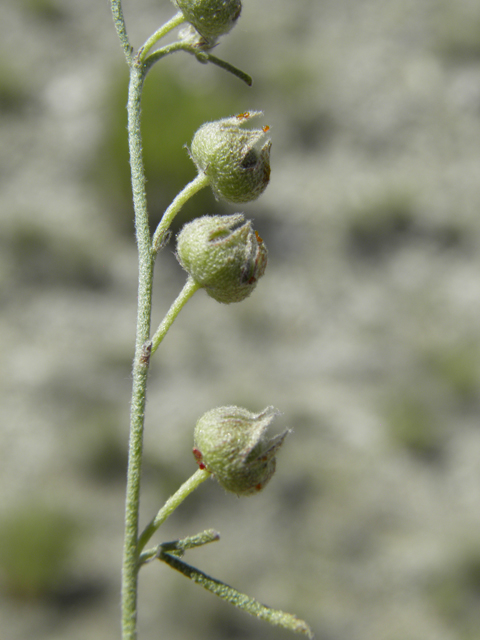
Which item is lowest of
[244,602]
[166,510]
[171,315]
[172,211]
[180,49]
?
[244,602]

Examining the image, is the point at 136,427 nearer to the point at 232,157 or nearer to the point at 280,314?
the point at 232,157

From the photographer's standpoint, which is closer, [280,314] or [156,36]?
[156,36]

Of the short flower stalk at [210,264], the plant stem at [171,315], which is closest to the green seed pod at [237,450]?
the short flower stalk at [210,264]

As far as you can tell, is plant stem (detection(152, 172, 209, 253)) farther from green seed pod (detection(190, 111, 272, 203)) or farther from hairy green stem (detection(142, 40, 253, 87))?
hairy green stem (detection(142, 40, 253, 87))

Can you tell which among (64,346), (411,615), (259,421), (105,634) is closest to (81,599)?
(105,634)

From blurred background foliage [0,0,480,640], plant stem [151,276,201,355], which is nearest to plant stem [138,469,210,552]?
plant stem [151,276,201,355]

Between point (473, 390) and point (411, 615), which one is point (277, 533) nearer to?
point (411, 615)

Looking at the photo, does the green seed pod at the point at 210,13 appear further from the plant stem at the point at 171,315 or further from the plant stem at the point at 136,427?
the plant stem at the point at 171,315

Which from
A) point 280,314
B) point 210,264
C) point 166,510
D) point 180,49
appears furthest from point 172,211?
point 280,314
